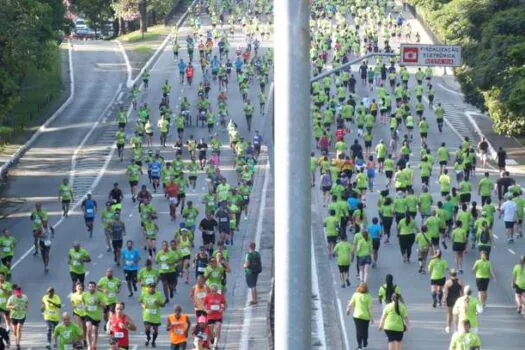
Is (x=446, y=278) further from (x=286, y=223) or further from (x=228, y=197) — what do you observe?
(x=286, y=223)

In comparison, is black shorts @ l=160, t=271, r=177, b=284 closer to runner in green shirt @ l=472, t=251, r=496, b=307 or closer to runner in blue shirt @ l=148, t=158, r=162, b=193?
runner in green shirt @ l=472, t=251, r=496, b=307

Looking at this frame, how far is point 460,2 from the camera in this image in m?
60.2

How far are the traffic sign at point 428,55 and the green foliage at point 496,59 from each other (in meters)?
26.5

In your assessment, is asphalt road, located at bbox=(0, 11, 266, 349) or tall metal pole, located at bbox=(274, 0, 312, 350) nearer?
tall metal pole, located at bbox=(274, 0, 312, 350)

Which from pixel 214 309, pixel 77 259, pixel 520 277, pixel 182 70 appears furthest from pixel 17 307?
pixel 182 70

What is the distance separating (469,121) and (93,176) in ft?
57.6

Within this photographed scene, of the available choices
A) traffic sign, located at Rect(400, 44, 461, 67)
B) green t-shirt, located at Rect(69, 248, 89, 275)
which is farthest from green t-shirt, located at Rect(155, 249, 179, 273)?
traffic sign, located at Rect(400, 44, 461, 67)

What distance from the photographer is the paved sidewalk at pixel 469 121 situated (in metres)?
49.9

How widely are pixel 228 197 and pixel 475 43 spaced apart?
873 inches

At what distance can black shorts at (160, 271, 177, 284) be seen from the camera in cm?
2697

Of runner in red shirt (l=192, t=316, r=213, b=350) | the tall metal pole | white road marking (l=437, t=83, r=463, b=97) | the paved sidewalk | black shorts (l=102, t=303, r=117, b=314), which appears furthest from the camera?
white road marking (l=437, t=83, r=463, b=97)

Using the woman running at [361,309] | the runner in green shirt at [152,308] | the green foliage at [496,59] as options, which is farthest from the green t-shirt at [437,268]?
the green foliage at [496,59]

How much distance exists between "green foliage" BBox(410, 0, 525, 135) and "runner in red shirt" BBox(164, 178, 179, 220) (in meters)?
13.3

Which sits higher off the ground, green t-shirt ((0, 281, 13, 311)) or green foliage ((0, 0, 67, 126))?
green foliage ((0, 0, 67, 126))
